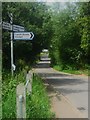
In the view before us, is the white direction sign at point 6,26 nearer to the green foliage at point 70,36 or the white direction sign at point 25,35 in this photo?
the white direction sign at point 25,35

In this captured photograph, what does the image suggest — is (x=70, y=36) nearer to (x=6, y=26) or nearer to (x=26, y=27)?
(x=26, y=27)

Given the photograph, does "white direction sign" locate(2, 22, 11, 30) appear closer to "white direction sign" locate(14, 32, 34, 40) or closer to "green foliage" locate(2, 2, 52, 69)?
"white direction sign" locate(14, 32, 34, 40)

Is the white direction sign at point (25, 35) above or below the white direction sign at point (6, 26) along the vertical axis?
below

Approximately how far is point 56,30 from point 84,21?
9208 mm

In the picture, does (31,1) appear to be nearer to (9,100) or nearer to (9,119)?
(9,100)

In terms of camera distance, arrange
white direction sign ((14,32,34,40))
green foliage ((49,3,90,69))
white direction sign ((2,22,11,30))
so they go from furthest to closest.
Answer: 1. green foliage ((49,3,90,69))
2. white direction sign ((14,32,34,40))
3. white direction sign ((2,22,11,30))

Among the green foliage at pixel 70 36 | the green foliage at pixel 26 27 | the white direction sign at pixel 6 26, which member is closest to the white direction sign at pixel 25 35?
the white direction sign at pixel 6 26

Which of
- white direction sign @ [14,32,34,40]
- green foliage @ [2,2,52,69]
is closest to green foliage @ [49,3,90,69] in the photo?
green foliage @ [2,2,52,69]

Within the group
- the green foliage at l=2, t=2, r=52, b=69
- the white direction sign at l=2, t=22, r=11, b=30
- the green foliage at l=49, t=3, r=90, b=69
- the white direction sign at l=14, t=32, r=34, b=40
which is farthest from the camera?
the green foliage at l=49, t=3, r=90, b=69

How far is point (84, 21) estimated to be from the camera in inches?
1416

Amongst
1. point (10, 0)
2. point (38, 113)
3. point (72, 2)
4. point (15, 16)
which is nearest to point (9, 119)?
point (38, 113)

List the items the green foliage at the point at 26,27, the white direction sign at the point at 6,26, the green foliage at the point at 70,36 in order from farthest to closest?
the green foliage at the point at 70,36, the green foliage at the point at 26,27, the white direction sign at the point at 6,26

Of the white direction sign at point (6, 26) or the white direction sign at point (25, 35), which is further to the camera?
the white direction sign at point (25, 35)

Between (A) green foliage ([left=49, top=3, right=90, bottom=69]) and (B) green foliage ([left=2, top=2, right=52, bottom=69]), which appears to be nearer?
(B) green foliage ([left=2, top=2, right=52, bottom=69])
